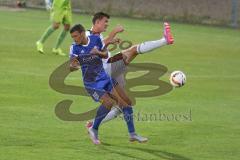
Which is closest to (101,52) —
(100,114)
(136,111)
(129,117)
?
(100,114)

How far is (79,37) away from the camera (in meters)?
11.0

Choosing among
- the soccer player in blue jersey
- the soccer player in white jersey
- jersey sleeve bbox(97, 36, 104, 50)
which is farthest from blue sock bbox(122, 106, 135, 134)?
jersey sleeve bbox(97, 36, 104, 50)

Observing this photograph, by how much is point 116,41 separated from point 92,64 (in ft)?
1.65

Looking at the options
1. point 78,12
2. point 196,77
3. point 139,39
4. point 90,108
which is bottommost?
point 90,108

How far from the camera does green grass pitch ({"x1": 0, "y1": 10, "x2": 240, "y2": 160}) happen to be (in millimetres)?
10711

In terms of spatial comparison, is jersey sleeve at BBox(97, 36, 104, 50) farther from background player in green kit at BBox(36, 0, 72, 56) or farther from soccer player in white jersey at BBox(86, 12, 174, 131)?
background player in green kit at BBox(36, 0, 72, 56)

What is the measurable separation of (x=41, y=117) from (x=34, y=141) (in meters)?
1.94

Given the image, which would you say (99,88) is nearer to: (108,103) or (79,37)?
(108,103)

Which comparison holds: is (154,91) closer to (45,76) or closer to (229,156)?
(45,76)

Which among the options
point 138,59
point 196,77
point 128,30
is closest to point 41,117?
point 196,77

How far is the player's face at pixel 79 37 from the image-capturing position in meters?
10.9

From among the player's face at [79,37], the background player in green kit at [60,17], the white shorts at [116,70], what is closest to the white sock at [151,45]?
the white shorts at [116,70]

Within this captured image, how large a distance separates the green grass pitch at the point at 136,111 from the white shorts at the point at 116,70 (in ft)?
2.85

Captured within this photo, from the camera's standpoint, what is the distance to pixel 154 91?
1639 centimetres
